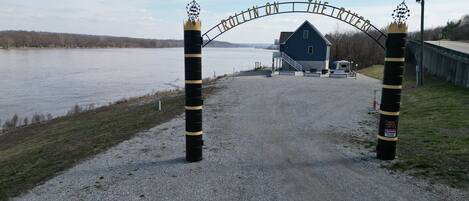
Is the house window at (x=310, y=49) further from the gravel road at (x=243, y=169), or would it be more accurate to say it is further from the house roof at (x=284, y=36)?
the gravel road at (x=243, y=169)

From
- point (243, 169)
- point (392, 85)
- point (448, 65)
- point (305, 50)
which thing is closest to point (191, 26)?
point (243, 169)

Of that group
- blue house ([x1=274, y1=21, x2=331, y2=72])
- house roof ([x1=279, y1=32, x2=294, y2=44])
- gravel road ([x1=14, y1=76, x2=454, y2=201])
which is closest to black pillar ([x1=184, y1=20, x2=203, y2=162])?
gravel road ([x1=14, y1=76, x2=454, y2=201])

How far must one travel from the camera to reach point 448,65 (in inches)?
1078

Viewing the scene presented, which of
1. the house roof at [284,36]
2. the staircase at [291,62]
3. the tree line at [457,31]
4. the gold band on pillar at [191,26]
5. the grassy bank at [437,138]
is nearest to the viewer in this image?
the grassy bank at [437,138]

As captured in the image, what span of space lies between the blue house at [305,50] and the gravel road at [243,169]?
31207 mm

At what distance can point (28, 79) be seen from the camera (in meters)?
48.4

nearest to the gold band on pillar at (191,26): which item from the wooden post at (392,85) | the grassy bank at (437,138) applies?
the wooden post at (392,85)

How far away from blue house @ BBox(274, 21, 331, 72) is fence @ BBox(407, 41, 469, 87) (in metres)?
12.0

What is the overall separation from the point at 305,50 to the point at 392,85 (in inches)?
1489

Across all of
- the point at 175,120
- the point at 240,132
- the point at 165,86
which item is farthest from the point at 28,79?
the point at 240,132

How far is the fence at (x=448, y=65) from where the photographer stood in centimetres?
2298

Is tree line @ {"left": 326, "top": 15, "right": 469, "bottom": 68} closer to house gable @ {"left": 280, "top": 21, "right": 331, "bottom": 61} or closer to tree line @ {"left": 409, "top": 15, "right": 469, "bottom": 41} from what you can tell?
tree line @ {"left": 409, "top": 15, "right": 469, "bottom": 41}

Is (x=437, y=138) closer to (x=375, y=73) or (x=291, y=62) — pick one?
(x=291, y=62)

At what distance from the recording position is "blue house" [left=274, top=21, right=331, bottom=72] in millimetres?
46188
